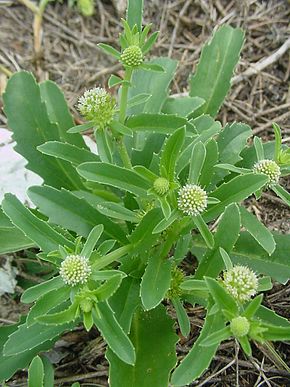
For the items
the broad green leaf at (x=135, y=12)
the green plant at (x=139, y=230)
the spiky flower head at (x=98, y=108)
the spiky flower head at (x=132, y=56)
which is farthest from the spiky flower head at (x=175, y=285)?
the broad green leaf at (x=135, y=12)

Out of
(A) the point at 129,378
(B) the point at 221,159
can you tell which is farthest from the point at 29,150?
(A) the point at 129,378

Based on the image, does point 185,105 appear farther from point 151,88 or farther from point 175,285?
point 175,285

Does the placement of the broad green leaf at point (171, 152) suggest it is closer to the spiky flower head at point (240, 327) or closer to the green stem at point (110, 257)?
the green stem at point (110, 257)

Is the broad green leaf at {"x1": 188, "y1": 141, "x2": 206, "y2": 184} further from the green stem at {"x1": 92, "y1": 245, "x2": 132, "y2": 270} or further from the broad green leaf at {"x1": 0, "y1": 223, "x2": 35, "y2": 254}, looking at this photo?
the broad green leaf at {"x1": 0, "y1": 223, "x2": 35, "y2": 254}

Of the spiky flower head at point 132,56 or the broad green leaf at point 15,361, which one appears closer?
the spiky flower head at point 132,56

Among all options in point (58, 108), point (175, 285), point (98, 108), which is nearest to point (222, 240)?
point (175, 285)

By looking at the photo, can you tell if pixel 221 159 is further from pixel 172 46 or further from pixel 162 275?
pixel 172 46

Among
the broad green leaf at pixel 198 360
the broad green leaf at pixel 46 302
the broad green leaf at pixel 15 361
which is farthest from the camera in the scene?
the broad green leaf at pixel 15 361
